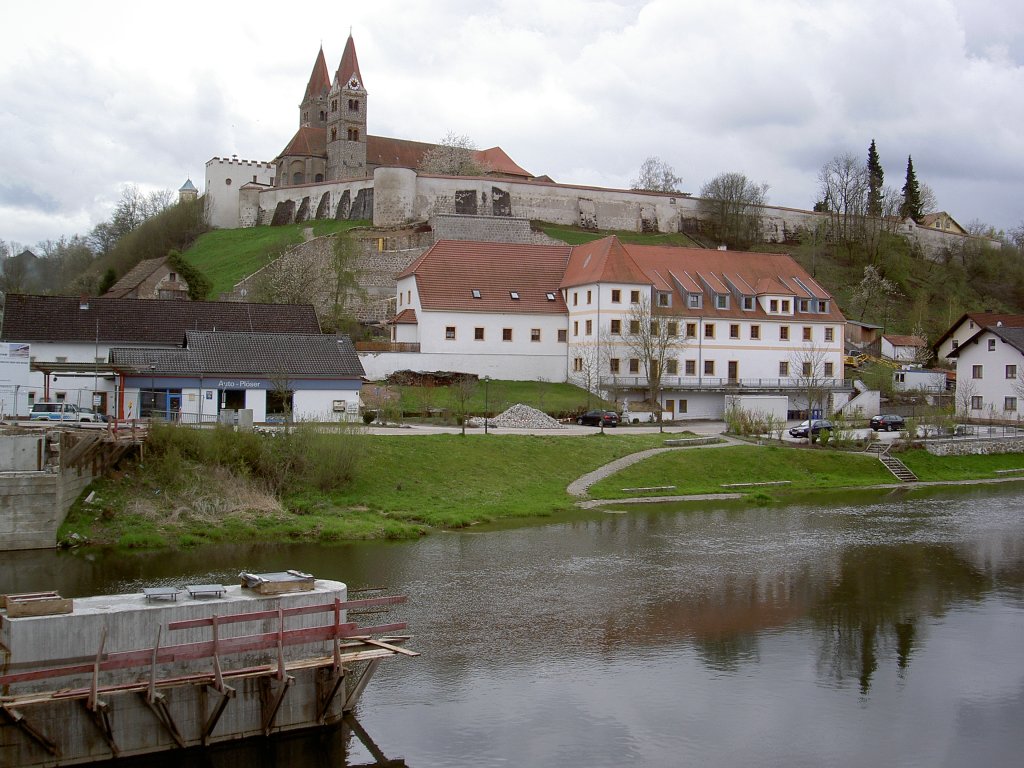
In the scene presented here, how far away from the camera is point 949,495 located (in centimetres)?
4128

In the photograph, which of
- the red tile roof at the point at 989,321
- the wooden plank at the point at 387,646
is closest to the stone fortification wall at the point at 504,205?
the red tile roof at the point at 989,321

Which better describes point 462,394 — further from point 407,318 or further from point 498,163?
point 498,163

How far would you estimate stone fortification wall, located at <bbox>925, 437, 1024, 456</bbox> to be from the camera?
48.6m

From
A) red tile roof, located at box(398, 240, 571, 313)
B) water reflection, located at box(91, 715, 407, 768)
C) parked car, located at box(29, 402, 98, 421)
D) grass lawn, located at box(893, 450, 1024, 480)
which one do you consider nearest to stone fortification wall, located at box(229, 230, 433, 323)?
red tile roof, located at box(398, 240, 571, 313)

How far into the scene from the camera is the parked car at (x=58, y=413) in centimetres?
3572

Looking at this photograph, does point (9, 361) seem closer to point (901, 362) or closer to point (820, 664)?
point (820, 664)

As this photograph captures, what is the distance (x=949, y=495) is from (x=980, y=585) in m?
17.0

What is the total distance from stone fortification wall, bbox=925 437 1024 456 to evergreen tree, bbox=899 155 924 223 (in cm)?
6656

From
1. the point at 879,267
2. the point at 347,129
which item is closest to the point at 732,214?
the point at 879,267

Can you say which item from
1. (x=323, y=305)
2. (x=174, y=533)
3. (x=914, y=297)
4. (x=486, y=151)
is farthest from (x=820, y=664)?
(x=486, y=151)

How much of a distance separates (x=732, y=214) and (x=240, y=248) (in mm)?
46141

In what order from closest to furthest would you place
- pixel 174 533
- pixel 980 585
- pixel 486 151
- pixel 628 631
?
1. pixel 628 631
2. pixel 980 585
3. pixel 174 533
4. pixel 486 151

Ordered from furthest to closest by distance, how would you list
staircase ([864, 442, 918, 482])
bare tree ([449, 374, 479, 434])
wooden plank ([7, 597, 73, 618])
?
1. bare tree ([449, 374, 479, 434])
2. staircase ([864, 442, 918, 482])
3. wooden plank ([7, 597, 73, 618])

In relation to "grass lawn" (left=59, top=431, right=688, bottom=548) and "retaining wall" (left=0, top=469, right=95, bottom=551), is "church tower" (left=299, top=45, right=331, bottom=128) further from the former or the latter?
"retaining wall" (left=0, top=469, right=95, bottom=551)
